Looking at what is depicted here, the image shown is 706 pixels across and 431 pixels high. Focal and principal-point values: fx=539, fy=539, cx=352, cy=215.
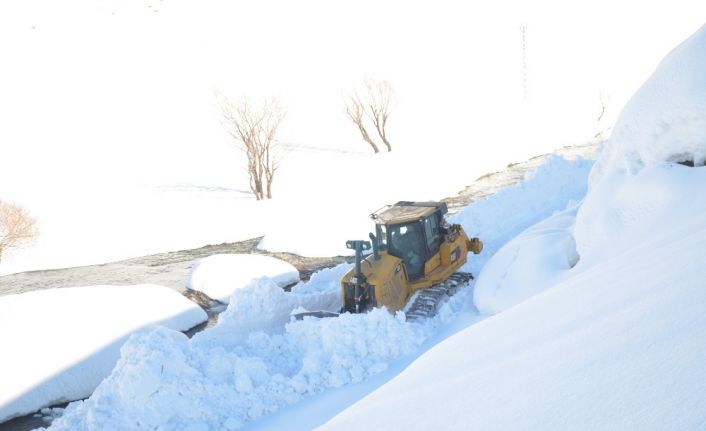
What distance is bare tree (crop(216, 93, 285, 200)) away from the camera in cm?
2294

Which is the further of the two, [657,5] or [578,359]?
[657,5]

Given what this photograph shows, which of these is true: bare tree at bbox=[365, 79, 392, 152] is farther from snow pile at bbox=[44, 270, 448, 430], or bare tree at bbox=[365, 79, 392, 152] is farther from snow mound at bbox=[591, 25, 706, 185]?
snow pile at bbox=[44, 270, 448, 430]

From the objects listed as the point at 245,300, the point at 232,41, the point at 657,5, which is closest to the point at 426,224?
the point at 245,300

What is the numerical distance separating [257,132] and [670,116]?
744 inches

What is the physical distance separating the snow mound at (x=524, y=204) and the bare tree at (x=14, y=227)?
1373cm

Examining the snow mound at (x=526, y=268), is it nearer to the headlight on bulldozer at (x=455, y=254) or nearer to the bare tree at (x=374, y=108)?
the headlight on bulldozer at (x=455, y=254)

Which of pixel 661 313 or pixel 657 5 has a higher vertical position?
pixel 657 5

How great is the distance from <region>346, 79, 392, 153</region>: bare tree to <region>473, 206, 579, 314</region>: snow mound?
20889 mm

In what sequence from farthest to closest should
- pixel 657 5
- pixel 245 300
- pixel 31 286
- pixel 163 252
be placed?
pixel 657 5 < pixel 163 252 < pixel 31 286 < pixel 245 300

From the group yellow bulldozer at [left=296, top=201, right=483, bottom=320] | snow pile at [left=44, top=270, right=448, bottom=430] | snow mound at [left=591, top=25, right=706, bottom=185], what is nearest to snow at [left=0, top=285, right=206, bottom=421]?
snow pile at [left=44, top=270, right=448, bottom=430]

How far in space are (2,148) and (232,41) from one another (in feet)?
67.9

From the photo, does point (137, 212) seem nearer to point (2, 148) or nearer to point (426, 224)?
point (2, 148)

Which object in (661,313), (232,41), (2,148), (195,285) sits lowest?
(195,285)

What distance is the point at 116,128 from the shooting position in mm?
28453
